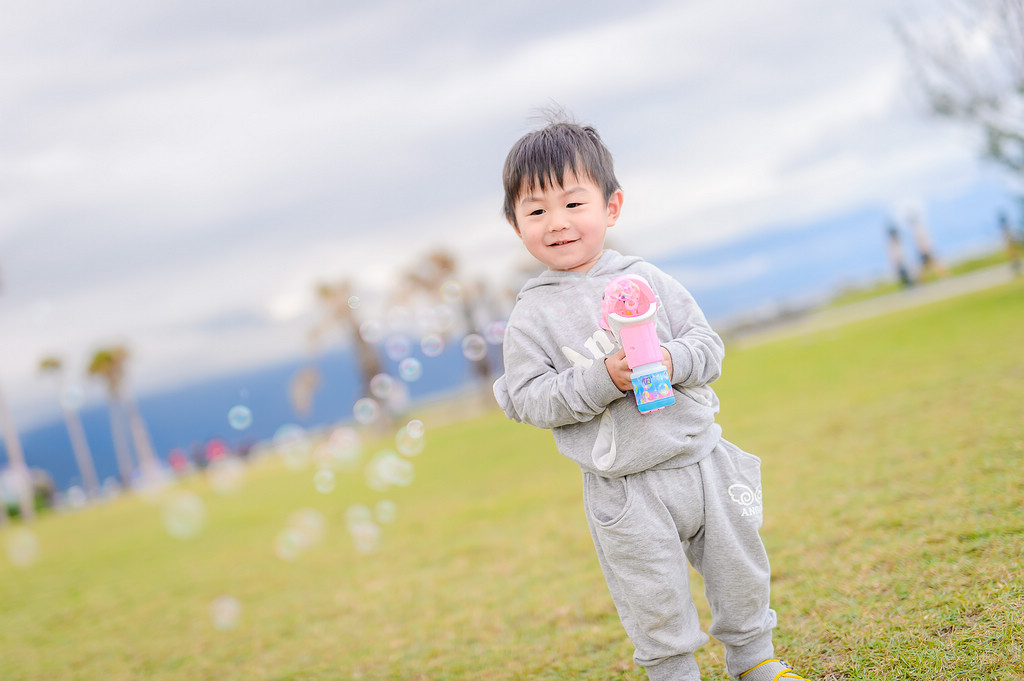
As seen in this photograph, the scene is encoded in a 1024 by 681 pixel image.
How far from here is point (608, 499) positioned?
2.23m

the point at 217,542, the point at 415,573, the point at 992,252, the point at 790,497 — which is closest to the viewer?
the point at 790,497

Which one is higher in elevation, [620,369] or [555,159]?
[555,159]

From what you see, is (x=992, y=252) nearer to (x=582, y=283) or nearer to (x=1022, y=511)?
(x=1022, y=511)

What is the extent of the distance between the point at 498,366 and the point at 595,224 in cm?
2268

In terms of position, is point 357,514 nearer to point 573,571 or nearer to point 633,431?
point 573,571

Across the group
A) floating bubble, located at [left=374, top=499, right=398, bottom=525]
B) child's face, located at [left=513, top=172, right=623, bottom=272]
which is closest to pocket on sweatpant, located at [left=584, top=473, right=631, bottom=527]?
child's face, located at [left=513, top=172, right=623, bottom=272]

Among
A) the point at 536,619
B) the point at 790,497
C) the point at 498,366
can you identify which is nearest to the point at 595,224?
the point at 536,619

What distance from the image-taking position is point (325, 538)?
7.62 m

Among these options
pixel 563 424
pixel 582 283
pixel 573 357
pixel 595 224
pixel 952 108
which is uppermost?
pixel 952 108

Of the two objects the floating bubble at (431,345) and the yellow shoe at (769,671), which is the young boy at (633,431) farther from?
the floating bubble at (431,345)

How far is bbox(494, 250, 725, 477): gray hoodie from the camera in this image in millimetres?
2131

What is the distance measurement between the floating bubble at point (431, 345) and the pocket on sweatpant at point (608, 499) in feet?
12.1

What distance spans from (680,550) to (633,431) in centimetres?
36

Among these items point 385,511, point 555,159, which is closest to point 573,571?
point 555,159
